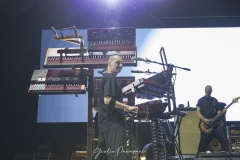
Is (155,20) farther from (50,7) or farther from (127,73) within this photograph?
(50,7)

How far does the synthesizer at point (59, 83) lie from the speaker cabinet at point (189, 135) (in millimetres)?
2440

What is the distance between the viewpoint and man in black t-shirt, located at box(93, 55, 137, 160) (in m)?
2.93

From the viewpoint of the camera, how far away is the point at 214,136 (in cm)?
571

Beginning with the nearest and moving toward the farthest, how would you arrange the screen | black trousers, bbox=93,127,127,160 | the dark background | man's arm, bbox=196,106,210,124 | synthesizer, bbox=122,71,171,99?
1. black trousers, bbox=93,127,127,160
2. synthesizer, bbox=122,71,171,99
3. man's arm, bbox=196,106,210,124
4. the screen
5. the dark background

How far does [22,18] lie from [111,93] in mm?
5206

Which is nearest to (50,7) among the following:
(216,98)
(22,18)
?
(22,18)

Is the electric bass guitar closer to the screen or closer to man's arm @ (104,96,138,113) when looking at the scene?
the screen

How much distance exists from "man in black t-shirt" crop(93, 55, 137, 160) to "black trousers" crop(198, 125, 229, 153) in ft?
9.73

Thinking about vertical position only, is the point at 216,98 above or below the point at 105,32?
below

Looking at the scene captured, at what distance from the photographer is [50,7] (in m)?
7.36

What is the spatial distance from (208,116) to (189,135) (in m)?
0.54

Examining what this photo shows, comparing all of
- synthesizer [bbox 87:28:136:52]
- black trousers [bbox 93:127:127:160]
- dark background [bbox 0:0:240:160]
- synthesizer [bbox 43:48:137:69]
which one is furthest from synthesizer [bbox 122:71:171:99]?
dark background [bbox 0:0:240:160]

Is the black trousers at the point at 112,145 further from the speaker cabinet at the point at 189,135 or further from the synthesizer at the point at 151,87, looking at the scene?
the speaker cabinet at the point at 189,135

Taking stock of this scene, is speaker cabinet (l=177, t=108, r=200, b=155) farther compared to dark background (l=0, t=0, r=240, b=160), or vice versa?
dark background (l=0, t=0, r=240, b=160)
